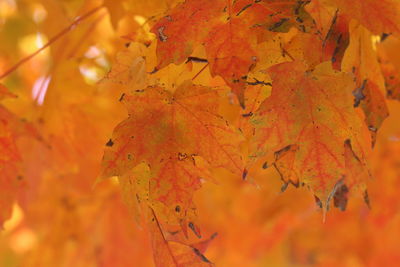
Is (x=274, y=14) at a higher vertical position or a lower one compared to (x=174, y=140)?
higher

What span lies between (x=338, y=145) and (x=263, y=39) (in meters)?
0.20

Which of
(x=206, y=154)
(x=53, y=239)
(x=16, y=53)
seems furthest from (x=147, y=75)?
(x=16, y=53)

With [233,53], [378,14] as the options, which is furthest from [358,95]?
[233,53]

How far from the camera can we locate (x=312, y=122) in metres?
0.85

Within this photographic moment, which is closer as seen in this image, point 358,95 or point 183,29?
point 183,29

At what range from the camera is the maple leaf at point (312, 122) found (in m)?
0.83

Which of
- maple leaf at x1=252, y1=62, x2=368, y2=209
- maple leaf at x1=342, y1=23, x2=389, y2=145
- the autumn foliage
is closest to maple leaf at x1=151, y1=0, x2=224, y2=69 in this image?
the autumn foliage

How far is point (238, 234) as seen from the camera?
2.55 meters

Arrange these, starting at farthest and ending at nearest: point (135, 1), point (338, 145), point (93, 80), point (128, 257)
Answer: point (128, 257), point (93, 80), point (135, 1), point (338, 145)

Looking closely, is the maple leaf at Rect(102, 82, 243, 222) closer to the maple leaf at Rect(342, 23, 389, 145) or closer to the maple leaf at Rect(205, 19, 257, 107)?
the maple leaf at Rect(205, 19, 257, 107)

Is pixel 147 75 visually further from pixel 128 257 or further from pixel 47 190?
pixel 47 190

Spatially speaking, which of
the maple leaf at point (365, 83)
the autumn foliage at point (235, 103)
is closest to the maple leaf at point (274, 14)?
the autumn foliage at point (235, 103)

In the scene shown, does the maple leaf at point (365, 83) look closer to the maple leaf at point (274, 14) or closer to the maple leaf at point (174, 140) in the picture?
the maple leaf at point (274, 14)

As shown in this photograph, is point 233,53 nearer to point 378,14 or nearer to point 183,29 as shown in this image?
point 183,29
